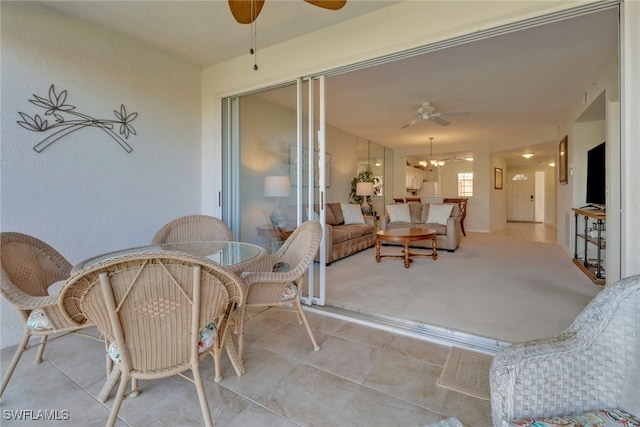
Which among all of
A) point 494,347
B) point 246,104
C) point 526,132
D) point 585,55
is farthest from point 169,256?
point 526,132

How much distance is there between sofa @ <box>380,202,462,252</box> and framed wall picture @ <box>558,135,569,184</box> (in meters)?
1.78

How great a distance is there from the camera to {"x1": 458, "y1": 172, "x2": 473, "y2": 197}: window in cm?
973

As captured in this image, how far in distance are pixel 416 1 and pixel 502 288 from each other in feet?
9.55

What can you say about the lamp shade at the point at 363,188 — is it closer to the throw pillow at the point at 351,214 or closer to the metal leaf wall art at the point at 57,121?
the throw pillow at the point at 351,214

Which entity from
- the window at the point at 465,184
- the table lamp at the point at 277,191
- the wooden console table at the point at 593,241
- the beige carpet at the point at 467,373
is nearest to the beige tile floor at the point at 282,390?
the beige carpet at the point at 467,373

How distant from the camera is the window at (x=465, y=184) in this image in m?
9.73

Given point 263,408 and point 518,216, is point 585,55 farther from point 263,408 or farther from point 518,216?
point 518,216

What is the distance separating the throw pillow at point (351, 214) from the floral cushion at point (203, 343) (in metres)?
4.27

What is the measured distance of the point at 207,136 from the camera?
137 inches

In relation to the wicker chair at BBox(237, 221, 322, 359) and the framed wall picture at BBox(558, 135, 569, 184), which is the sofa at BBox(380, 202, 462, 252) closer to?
the framed wall picture at BBox(558, 135, 569, 184)

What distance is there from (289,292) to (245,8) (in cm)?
178

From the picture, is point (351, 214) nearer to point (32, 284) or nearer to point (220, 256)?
point (220, 256)

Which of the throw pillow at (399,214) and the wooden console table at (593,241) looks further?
the throw pillow at (399,214)

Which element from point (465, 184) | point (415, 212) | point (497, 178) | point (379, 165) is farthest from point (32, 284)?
point (465, 184)
